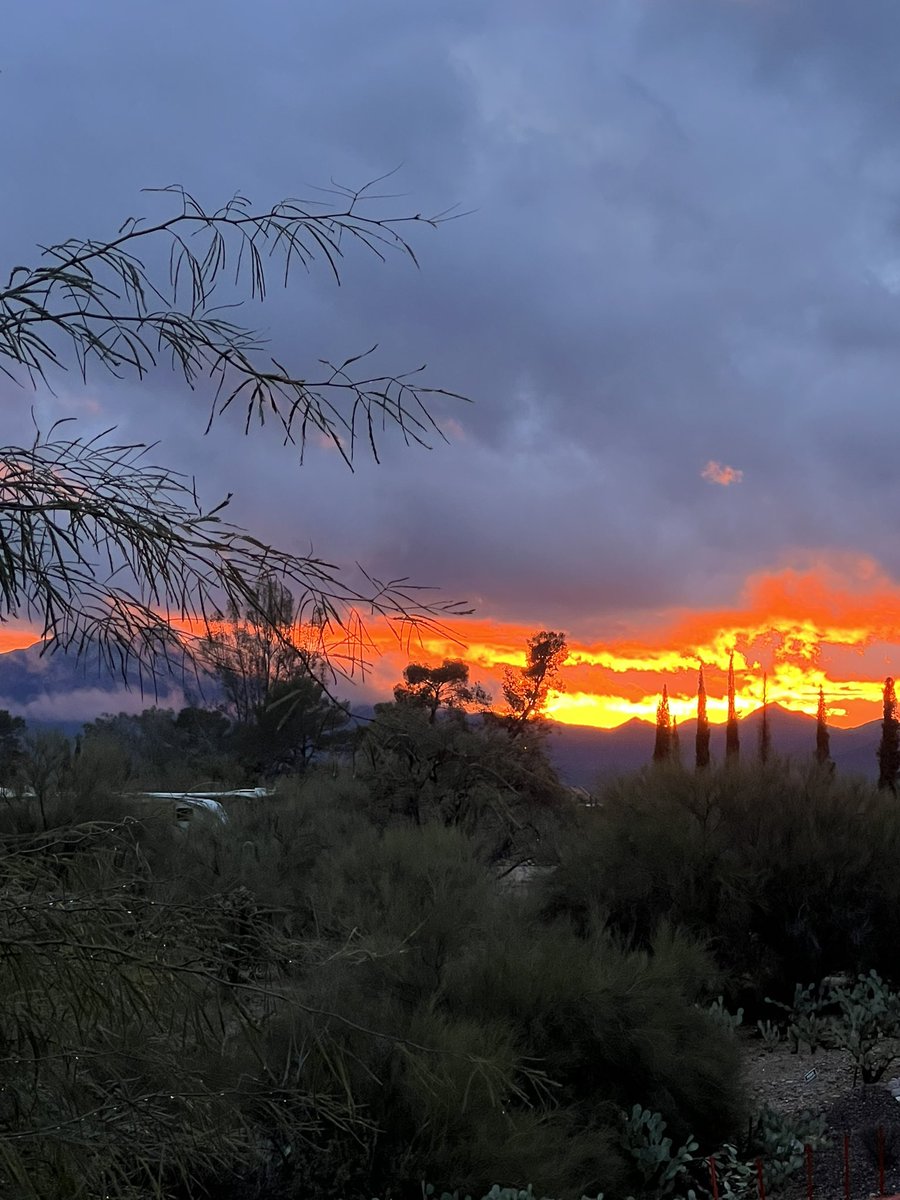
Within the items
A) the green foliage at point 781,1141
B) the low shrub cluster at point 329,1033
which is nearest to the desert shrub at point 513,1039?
the low shrub cluster at point 329,1033

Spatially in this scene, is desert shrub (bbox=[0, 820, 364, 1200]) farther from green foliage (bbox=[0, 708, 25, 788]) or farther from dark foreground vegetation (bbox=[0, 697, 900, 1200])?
Result: green foliage (bbox=[0, 708, 25, 788])

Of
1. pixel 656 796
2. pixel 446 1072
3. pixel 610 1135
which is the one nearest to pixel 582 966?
pixel 610 1135

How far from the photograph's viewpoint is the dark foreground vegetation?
3.64 metres

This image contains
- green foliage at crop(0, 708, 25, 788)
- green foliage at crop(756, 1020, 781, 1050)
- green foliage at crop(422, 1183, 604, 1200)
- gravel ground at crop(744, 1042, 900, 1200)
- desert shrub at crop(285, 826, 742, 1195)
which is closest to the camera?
green foliage at crop(0, 708, 25, 788)

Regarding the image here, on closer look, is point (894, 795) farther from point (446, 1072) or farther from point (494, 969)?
point (446, 1072)

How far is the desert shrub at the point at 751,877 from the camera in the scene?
43.1 feet

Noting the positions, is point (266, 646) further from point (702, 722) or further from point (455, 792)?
point (702, 722)

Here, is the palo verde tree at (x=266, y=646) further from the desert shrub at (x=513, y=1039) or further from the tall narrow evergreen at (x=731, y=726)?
the tall narrow evergreen at (x=731, y=726)

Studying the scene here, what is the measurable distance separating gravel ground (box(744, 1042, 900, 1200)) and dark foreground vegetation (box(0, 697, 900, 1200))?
509mm

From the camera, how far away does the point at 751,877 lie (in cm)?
1344

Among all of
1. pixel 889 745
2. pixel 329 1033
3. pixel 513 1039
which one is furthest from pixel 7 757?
pixel 889 745

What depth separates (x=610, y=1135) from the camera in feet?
25.8

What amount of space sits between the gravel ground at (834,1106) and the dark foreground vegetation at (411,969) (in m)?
0.51

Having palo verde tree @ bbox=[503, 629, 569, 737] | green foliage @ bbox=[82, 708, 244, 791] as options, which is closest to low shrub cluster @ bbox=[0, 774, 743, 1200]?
green foliage @ bbox=[82, 708, 244, 791]
